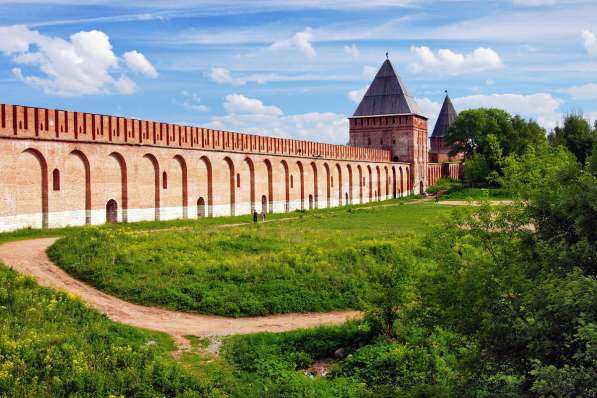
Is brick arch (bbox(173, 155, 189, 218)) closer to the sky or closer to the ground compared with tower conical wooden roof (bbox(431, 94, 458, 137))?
→ closer to the ground

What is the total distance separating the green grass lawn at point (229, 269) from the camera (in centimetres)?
1270

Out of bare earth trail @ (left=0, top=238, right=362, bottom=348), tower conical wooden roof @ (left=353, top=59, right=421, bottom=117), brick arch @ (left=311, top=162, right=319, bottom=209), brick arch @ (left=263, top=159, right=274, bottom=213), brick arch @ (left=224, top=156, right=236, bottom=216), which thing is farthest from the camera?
tower conical wooden roof @ (left=353, top=59, right=421, bottom=117)

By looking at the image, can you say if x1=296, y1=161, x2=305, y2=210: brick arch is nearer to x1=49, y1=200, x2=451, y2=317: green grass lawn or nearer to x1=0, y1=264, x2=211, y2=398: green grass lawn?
x1=49, y1=200, x2=451, y2=317: green grass lawn

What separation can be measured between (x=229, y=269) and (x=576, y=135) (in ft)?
141

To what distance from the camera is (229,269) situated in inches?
551

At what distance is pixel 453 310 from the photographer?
7.57 meters

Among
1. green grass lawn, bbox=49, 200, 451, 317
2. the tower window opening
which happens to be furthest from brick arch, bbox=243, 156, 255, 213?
green grass lawn, bbox=49, 200, 451, 317

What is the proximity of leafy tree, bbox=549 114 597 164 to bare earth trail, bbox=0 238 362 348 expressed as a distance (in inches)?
1586

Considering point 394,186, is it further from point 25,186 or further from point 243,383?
point 243,383

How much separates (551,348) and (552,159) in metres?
3.86

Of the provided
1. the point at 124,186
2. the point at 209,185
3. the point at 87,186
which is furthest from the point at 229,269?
the point at 209,185

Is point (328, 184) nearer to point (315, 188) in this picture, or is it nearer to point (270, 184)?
point (315, 188)

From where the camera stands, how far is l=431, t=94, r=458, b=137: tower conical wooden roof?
2514 inches

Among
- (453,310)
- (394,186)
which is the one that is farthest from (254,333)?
(394,186)
